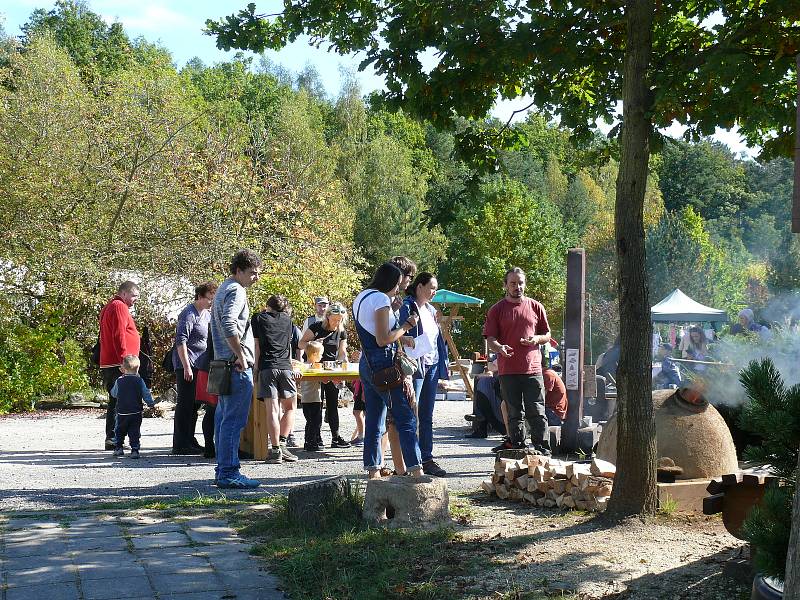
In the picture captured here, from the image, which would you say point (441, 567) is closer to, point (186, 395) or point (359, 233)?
point (186, 395)

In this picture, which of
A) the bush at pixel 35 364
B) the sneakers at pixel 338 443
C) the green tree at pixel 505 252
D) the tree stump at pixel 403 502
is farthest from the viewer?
the green tree at pixel 505 252

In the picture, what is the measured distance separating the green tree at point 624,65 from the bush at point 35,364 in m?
10.4

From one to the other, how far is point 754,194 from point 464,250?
112 ft

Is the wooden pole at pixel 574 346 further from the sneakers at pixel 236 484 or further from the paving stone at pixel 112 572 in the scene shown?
the paving stone at pixel 112 572

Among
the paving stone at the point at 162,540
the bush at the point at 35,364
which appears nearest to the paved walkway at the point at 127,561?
the paving stone at the point at 162,540

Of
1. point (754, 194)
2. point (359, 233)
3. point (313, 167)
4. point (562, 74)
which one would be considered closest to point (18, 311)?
point (562, 74)

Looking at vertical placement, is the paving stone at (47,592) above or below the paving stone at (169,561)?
below

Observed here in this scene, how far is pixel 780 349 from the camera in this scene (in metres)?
5.25

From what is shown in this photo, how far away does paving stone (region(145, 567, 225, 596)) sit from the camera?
16.5 ft

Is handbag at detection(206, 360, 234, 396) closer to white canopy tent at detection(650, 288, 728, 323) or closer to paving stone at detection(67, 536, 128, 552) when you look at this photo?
paving stone at detection(67, 536, 128, 552)

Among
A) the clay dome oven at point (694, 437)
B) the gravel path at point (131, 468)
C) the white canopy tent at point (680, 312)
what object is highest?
the white canopy tent at point (680, 312)

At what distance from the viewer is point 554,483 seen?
24.1 feet

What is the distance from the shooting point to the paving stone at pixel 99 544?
589 centimetres

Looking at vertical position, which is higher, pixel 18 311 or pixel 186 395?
pixel 18 311
